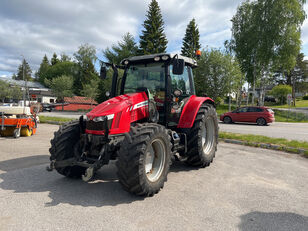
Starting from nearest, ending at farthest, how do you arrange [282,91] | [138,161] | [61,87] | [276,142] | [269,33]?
1. [138,161]
2. [276,142]
3. [269,33]
4. [61,87]
5. [282,91]

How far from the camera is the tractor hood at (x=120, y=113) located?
12.3 feet

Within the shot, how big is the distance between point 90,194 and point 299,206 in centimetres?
316

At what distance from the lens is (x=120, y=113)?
3.80 meters

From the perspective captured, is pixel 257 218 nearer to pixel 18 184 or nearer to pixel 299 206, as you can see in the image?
pixel 299 206

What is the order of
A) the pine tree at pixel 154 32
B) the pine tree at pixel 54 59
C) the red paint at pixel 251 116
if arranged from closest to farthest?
the red paint at pixel 251 116
the pine tree at pixel 154 32
the pine tree at pixel 54 59

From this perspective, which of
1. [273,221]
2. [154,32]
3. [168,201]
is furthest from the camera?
[154,32]

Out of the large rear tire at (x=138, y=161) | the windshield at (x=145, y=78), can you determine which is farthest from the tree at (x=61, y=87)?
the large rear tire at (x=138, y=161)

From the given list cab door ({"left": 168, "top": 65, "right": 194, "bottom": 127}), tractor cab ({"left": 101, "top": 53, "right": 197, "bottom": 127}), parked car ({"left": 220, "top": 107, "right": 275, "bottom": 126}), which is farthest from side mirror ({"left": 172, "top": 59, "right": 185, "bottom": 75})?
parked car ({"left": 220, "top": 107, "right": 275, "bottom": 126})

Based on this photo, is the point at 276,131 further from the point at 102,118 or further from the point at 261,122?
the point at 102,118

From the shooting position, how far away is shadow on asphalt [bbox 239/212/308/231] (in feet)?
8.90

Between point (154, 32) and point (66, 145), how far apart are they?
35.8 meters

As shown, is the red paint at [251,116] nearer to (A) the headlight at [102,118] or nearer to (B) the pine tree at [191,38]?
(A) the headlight at [102,118]

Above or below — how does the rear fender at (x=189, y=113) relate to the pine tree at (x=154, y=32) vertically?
below

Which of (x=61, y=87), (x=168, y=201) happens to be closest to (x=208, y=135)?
(x=168, y=201)
